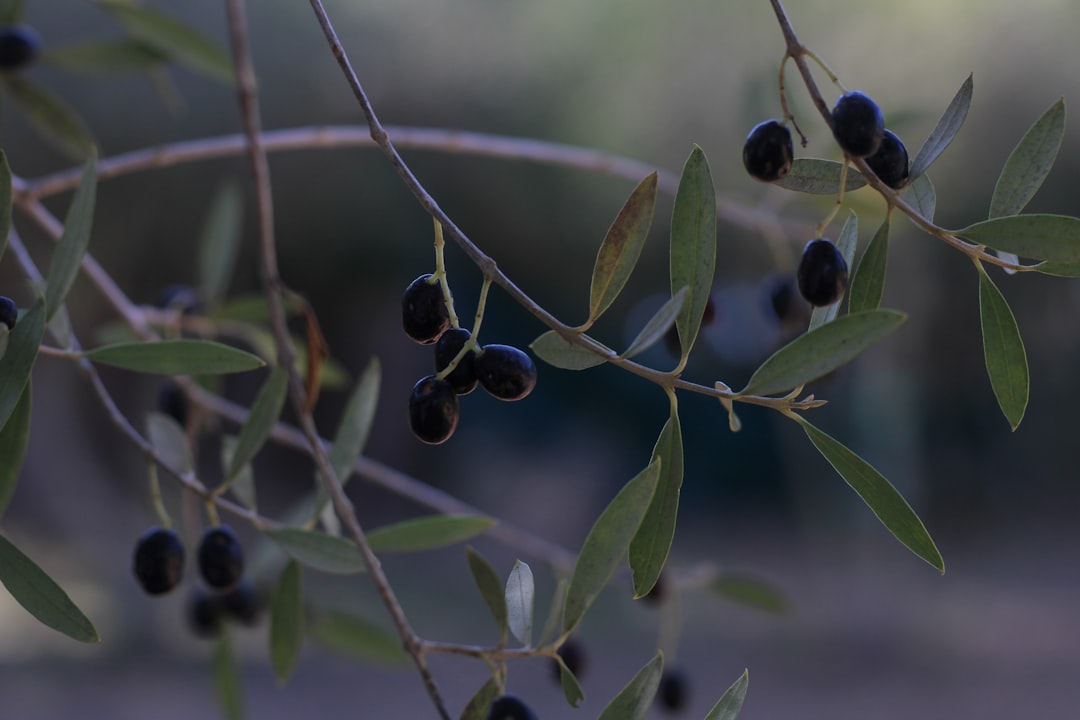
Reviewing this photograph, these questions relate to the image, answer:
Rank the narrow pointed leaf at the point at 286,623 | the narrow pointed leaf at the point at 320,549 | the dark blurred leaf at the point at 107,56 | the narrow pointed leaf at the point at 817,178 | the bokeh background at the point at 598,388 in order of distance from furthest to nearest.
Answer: the bokeh background at the point at 598,388 → the dark blurred leaf at the point at 107,56 → the narrow pointed leaf at the point at 286,623 → the narrow pointed leaf at the point at 320,549 → the narrow pointed leaf at the point at 817,178

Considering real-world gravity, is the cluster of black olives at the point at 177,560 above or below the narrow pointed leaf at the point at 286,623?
above

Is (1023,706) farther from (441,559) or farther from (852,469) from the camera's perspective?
(852,469)

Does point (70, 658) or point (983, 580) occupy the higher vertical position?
point (983, 580)

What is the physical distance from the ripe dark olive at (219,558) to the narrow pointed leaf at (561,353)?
0.33m

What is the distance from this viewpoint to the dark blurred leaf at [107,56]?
3.23 ft

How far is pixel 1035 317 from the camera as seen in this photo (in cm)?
600

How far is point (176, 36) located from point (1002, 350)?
0.76 m

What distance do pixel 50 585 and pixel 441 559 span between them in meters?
5.55

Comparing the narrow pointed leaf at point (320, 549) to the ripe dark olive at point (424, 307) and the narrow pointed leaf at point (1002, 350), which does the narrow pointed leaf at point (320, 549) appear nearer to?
the ripe dark olive at point (424, 307)

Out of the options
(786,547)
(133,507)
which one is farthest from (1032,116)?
(133,507)

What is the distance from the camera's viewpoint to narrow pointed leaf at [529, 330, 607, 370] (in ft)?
1.29

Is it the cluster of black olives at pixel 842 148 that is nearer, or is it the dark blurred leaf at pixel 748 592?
the cluster of black olives at pixel 842 148

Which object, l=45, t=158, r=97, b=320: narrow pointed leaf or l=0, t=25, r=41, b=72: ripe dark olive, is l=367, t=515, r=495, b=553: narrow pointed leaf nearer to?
l=45, t=158, r=97, b=320: narrow pointed leaf

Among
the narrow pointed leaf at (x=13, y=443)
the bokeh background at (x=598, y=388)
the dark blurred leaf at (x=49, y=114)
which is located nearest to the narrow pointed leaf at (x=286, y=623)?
the narrow pointed leaf at (x=13, y=443)
